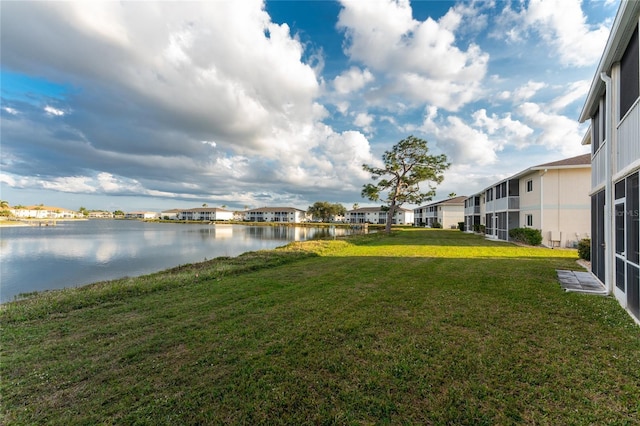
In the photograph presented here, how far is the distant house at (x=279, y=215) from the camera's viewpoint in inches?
4434

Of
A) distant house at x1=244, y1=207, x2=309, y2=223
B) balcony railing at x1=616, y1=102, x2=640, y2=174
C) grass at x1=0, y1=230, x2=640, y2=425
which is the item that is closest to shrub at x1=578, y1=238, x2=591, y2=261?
grass at x1=0, y1=230, x2=640, y2=425

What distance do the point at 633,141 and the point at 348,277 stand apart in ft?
23.0

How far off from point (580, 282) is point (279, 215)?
10877cm

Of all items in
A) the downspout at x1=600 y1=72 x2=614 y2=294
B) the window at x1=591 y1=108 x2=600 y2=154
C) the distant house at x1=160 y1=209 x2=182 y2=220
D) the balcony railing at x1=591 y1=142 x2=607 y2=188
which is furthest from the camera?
the distant house at x1=160 y1=209 x2=182 y2=220

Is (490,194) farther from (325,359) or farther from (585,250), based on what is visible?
(325,359)

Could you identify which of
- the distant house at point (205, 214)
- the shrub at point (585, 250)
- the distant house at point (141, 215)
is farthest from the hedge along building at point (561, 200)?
the distant house at point (141, 215)

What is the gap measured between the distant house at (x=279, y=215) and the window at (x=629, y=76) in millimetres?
106520

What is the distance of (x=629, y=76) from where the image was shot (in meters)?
5.64

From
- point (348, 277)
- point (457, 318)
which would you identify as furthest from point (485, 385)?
point (348, 277)

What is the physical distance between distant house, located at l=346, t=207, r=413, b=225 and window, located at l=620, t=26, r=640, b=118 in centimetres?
8263

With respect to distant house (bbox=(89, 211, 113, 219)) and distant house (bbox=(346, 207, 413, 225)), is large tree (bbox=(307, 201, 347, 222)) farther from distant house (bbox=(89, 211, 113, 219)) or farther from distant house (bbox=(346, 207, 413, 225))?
distant house (bbox=(89, 211, 113, 219))

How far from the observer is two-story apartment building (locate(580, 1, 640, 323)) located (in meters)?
5.09

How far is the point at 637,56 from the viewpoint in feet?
16.8

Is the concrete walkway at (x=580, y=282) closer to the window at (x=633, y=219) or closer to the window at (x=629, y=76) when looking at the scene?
the window at (x=633, y=219)
